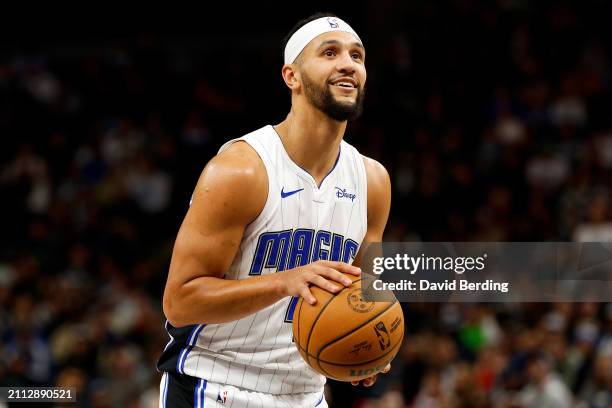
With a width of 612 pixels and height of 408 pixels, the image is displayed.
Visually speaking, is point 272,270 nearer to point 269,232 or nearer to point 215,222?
point 269,232

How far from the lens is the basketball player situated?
4309 mm

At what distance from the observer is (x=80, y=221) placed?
42.8 ft

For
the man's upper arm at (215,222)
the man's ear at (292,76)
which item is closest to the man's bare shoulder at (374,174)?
the man's ear at (292,76)

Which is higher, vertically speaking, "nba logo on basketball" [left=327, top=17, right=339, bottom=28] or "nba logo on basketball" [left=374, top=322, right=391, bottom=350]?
"nba logo on basketball" [left=327, top=17, right=339, bottom=28]

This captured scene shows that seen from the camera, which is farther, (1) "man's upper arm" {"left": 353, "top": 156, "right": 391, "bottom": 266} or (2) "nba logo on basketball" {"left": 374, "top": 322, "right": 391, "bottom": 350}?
(1) "man's upper arm" {"left": 353, "top": 156, "right": 391, "bottom": 266}

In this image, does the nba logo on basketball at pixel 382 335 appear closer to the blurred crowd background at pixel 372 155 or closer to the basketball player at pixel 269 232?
the basketball player at pixel 269 232

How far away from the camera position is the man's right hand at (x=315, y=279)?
12.8 ft

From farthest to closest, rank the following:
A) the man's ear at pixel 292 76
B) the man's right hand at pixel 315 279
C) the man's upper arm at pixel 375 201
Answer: the man's upper arm at pixel 375 201
the man's ear at pixel 292 76
the man's right hand at pixel 315 279

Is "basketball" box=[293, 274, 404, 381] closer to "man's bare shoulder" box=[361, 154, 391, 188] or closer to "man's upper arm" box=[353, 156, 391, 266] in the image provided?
"man's upper arm" box=[353, 156, 391, 266]

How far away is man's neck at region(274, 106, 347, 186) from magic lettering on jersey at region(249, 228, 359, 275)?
0.29m

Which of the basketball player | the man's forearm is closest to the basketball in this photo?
the man's forearm

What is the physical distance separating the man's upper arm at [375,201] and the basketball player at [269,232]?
3.4 inches

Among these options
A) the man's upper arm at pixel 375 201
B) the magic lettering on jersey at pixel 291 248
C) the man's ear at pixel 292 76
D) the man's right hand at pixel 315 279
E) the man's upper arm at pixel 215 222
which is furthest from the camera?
the man's upper arm at pixel 375 201

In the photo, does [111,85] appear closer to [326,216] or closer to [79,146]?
[79,146]
